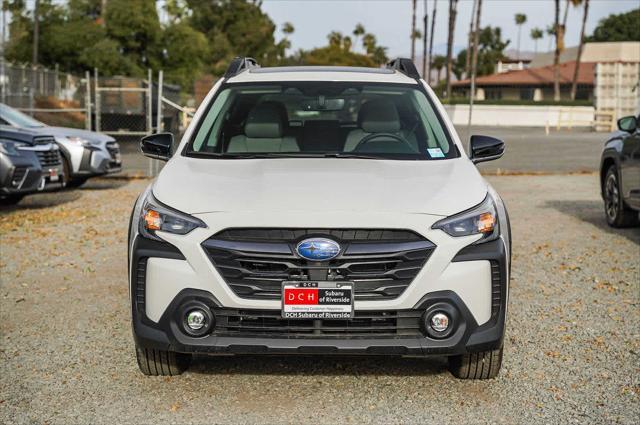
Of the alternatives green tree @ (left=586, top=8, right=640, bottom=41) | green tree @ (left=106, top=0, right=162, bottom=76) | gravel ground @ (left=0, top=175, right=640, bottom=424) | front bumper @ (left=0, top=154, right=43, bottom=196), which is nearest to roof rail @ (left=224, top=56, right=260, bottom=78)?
gravel ground @ (left=0, top=175, right=640, bottom=424)

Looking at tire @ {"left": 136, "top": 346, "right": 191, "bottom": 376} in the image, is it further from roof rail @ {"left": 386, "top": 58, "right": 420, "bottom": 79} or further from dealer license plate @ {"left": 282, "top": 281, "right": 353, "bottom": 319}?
roof rail @ {"left": 386, "top": 58, "right": 420, "bottom": 79}

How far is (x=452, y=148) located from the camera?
5996 mm

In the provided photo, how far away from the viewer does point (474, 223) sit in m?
4.91

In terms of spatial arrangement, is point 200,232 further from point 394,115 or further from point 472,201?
point 394,115

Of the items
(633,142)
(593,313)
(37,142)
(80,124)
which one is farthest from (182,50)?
(593,313)

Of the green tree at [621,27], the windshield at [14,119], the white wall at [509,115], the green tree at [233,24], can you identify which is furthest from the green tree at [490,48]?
the windshield at [14,119]

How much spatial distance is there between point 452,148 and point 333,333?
1.67m

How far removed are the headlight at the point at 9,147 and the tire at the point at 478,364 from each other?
9.58 metres

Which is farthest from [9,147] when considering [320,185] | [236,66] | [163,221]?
[320,185]

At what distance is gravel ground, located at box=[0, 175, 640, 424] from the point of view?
4875 millimetres

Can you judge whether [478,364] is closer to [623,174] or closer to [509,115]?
[623,174]

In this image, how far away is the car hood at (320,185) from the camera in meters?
4.89

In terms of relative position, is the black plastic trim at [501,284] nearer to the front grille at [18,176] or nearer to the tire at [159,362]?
the tire at [159,362]

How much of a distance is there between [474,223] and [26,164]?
992cm
